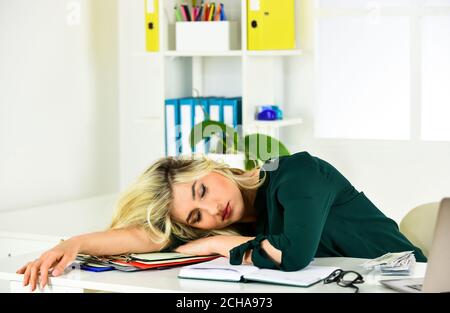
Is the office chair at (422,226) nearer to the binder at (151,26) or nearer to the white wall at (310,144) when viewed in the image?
the white wall at (310,144)

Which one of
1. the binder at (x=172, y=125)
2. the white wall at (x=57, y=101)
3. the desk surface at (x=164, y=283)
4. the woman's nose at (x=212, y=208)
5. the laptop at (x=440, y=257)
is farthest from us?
the binder at (x=172, y=125)

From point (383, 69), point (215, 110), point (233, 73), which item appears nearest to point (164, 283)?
point (215, 110)

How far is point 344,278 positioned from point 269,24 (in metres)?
2.30

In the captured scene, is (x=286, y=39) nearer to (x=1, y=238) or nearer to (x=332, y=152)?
(x=332, y=152)

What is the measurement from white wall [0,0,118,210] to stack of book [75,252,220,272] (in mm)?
1739

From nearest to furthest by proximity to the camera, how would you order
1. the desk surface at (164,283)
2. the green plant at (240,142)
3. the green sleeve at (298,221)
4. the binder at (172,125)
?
the desk surface at (164,283), the green sleeve at (298,221), the green plant at (240,142), the binder at (172,125)

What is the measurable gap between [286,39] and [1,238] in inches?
66.5

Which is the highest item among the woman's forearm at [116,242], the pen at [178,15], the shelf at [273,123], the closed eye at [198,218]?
the pen at [178,15]

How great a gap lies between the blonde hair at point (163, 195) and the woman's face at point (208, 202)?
0.02m

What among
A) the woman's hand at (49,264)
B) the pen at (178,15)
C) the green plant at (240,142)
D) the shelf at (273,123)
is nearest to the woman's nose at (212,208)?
the woman's hand at (49,264)

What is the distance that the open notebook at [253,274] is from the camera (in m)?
1.81

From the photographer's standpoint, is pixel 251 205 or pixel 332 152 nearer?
pixel 251 205
